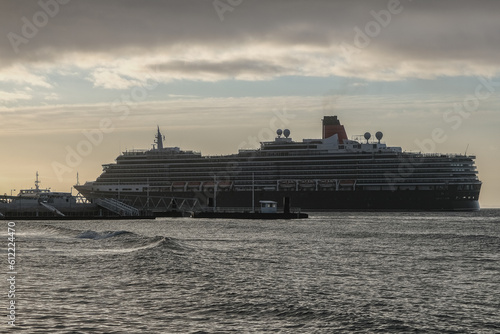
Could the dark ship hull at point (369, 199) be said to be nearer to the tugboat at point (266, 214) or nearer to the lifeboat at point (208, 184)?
the lifeboat at point (208, 184)

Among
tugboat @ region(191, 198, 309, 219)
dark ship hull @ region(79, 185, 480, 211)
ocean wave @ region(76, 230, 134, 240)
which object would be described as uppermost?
dark ship hull @ region(79, 185, 480, 211)

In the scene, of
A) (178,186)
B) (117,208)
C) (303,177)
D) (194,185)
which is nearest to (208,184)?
(194,185)

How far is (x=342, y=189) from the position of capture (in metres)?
148

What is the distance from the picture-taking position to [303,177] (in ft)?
496

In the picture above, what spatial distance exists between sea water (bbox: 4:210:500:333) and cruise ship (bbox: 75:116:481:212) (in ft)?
298

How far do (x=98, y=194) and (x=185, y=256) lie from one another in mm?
120011

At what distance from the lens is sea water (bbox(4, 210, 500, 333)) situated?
2383 cm

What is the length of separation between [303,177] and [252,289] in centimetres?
12085

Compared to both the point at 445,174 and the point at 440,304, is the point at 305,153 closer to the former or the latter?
the point at 445,174

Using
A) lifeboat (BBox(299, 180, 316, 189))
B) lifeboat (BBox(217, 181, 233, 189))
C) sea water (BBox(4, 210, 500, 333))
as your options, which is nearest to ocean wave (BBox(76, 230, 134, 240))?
sea water (BBox(4, 210, 500, 333))

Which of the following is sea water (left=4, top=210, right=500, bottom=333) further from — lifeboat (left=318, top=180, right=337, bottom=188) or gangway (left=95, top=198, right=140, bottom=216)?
lifeboat (left=318, top=180, right=337, bottom=188)

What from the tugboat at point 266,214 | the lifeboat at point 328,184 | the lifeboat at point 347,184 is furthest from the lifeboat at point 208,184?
the tugboat at point 266,214

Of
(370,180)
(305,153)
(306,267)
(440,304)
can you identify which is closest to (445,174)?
(370,180)

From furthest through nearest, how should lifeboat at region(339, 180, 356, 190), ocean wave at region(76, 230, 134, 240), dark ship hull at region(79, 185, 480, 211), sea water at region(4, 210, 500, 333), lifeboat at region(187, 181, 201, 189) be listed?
lifeboat at region(187, 181, 201, 189), lifeboat at region(339, 180, 356, 190), dark ship hull at region(79, 185, 480, 211), ocean wave at region(76, 230, 134, 240), sea water at region(4, 210, 500, 333)
